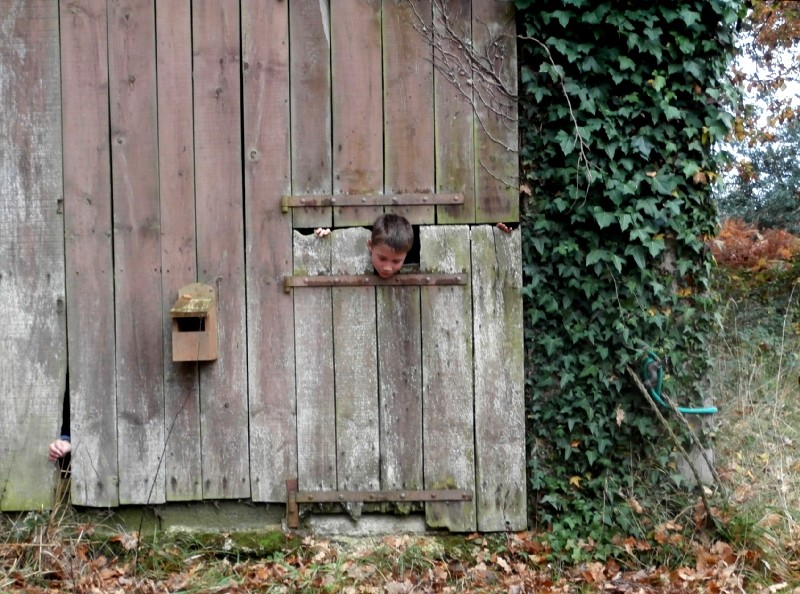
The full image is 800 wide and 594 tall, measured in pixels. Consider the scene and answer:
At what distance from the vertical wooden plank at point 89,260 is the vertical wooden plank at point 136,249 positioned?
48mm

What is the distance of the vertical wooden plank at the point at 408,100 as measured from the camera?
4.02 metres

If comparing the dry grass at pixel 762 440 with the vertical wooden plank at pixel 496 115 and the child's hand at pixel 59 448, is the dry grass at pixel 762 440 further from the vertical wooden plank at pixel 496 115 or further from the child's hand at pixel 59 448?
the child's hand at pixel 59 448

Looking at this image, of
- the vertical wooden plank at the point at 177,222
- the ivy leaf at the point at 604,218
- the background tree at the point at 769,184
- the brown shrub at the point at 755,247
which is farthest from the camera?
the background tree at the point at 769,184

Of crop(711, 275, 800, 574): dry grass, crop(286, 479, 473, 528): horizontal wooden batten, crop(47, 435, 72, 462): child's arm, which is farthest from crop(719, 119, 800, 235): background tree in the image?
crop(47, 435, 72, 462): child's arm

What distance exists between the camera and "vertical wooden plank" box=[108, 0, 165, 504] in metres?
4.00

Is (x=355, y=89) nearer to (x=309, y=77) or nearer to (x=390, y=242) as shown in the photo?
(x=309, y=77)

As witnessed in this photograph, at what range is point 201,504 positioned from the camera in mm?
4090

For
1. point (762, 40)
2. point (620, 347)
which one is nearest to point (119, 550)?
point (620, 347)

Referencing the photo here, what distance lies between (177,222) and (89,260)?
51 cm

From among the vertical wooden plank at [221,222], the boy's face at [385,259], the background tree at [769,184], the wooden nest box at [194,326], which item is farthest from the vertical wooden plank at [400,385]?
the background tree at [769,184]

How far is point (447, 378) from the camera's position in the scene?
4.04m

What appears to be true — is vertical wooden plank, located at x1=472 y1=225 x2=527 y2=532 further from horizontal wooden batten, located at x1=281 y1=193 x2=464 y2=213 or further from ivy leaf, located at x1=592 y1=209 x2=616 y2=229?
ivy leaf, located at x1=592 y1=209 x2=616 y2=229

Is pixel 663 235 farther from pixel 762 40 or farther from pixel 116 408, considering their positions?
pixel 762 40

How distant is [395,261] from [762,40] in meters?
8.95
